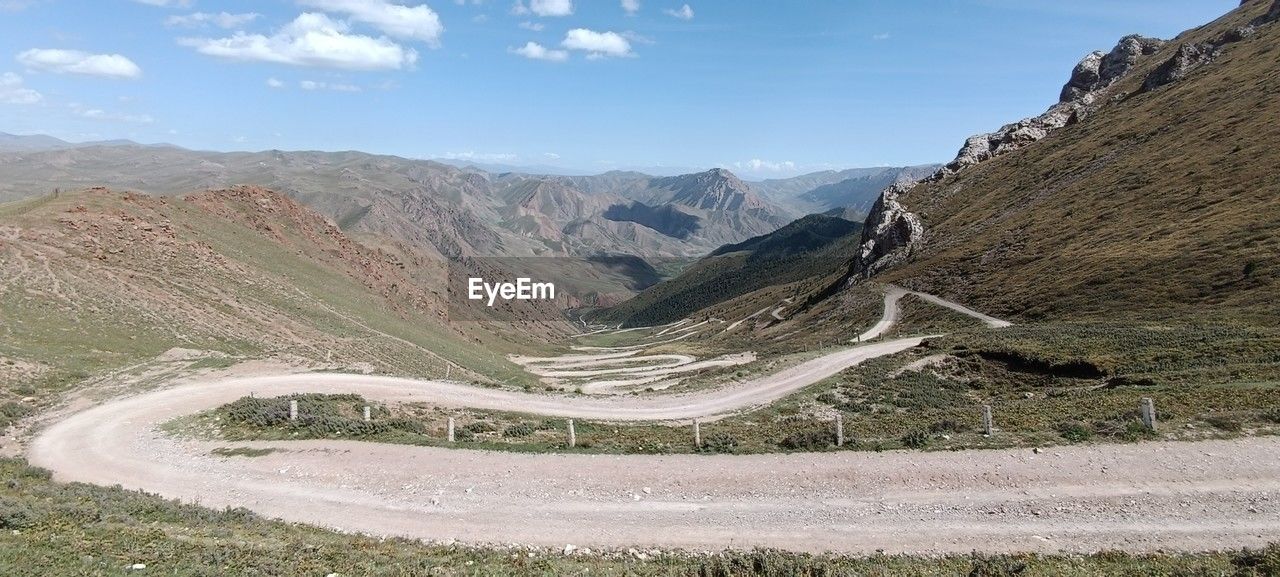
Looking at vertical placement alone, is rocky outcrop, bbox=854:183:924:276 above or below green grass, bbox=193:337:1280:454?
above

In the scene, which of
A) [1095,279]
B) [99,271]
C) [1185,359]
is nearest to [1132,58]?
[1095,279]

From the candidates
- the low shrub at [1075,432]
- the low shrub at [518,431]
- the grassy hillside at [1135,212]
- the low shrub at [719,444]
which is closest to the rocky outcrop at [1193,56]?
the grassy hillside at [1135,212]

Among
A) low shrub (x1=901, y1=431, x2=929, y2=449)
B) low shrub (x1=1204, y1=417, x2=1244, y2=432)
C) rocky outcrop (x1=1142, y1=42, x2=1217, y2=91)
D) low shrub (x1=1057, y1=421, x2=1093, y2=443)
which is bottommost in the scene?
low shrub (x1=901, y1=431, x2=929, y2=449)

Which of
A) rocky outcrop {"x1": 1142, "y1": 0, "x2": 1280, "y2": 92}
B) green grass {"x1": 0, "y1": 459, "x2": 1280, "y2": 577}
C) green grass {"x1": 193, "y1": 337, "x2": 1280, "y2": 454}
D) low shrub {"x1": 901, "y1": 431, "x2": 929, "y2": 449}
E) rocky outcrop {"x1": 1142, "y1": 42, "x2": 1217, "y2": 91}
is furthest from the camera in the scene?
rocky outcrop {"x1": 1142, "y1": 0, "x2": 1280, "y2": 92}

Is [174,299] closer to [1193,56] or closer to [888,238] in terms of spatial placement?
[888,238]

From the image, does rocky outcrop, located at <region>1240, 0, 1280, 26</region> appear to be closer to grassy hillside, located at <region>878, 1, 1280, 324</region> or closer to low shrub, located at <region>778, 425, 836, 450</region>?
grassy hillside, located at <region>878, 1, 1280, 324</region>

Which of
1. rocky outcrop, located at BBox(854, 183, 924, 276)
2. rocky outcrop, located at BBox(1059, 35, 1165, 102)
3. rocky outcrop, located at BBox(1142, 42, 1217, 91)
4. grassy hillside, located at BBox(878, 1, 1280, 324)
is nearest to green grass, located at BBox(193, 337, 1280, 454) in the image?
grassy hillside, located at BBox(878, 1, 1280, 324)

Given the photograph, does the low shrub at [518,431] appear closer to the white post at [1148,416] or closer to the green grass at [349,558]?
the green grass at [349,558]
